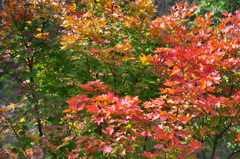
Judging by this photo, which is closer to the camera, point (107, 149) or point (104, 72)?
point (107, 149)

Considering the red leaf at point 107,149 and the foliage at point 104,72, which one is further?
the foliage at point 104,72

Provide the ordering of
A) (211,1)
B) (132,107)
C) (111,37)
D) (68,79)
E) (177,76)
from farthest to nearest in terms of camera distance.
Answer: (211,1)
(111,37)
(68,79)
(177,76)
(132,107)

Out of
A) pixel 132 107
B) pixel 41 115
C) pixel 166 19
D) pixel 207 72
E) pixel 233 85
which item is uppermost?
pixel 166 19

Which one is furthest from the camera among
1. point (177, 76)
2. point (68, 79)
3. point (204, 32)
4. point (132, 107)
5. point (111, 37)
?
point (204, 32)

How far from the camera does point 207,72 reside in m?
2.34

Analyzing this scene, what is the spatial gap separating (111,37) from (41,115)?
4.78 ft

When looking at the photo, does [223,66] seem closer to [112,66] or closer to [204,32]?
[204,32]

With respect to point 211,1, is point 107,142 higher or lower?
lower

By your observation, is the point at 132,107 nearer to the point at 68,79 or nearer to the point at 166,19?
the point at 68,79

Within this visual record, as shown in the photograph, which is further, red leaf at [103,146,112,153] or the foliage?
the foliage

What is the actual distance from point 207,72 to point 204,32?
1565mm

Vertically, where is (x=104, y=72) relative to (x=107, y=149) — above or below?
above

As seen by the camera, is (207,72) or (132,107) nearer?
(132,107)

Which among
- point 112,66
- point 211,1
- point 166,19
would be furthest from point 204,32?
point 211,1
